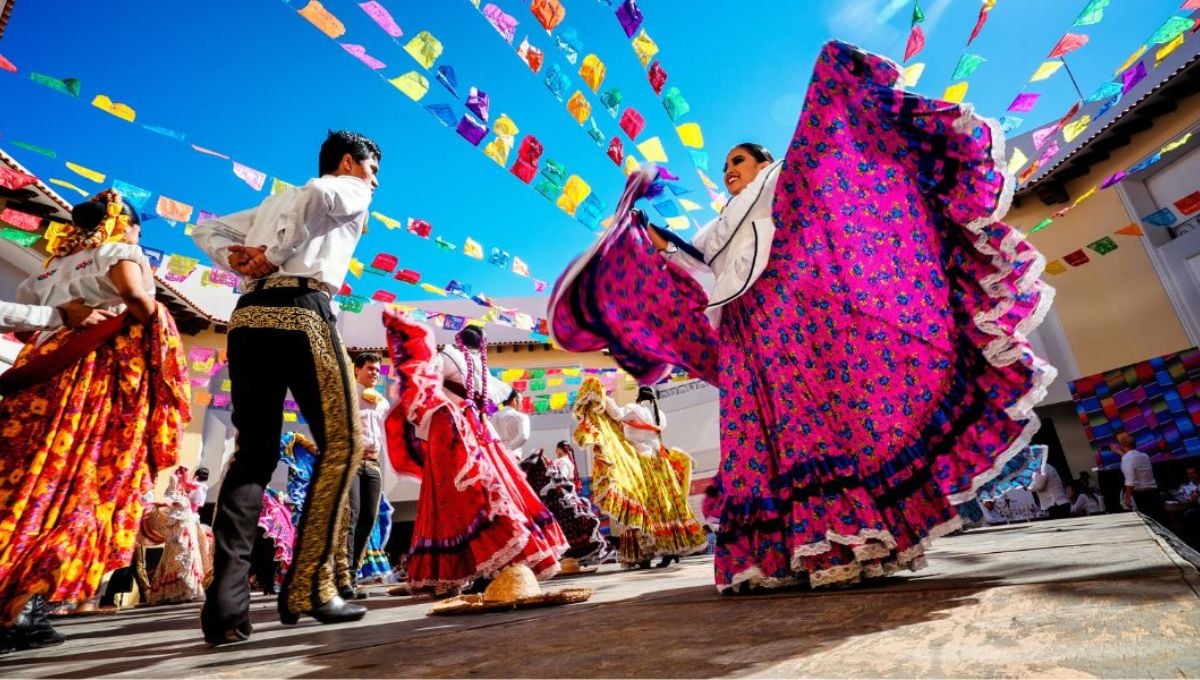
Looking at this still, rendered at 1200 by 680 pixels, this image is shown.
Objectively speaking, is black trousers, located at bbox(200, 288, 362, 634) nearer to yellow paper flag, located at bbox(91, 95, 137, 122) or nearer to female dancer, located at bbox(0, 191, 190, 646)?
female dancer, located at bbox(0, 191, 190, 646)

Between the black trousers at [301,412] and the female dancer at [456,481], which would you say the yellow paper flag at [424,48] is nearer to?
the female dancer at [456,481]

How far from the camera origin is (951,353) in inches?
80.6

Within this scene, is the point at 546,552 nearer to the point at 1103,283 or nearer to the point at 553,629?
the point at 553,629

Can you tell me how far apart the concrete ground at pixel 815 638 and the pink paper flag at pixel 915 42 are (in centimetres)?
378

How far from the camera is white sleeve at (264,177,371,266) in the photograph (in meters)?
1.92

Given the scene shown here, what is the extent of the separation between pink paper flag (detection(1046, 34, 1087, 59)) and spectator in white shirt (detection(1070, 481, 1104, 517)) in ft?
29.2

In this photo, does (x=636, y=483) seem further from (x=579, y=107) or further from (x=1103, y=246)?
(x=1103, y=246)

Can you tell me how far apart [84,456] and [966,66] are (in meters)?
5.85

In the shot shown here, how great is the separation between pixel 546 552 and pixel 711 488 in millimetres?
824

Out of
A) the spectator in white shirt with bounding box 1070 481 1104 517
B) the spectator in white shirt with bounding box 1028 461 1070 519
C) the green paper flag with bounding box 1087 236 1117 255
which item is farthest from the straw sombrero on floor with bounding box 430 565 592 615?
the spectator in white shirt with bounding box 1070 481 1104 517

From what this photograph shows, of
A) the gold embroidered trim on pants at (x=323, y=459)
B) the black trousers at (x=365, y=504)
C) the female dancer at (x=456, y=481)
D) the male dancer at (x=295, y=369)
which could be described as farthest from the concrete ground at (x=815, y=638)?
the black trousers at (x=365, y=504)

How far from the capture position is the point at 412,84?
4.03 m

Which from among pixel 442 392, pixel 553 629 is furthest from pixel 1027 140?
pixel 553 629

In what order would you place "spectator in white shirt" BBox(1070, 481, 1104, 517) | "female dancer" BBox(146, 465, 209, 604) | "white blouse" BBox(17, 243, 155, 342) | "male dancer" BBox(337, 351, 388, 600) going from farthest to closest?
"spectator in white shirt" BBox(1070, 481, 1104, 517), "female dancer" BBox(146, 465, 209, 604), "male dancer" BBox(337, 351, 388, 600), "white blouse" BBox(17, 243, 155, 342)
